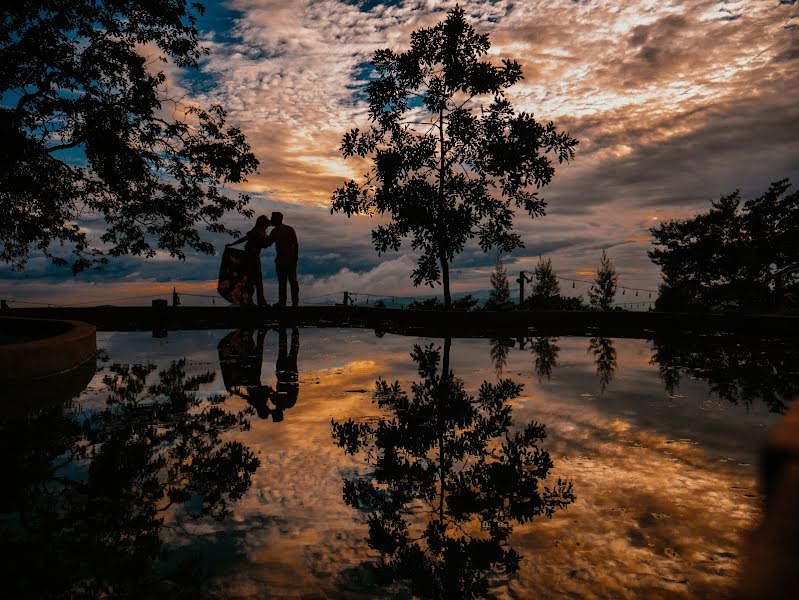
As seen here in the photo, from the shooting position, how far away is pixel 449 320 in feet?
52.9

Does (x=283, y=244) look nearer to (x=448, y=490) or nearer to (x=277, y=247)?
(x=277, y=247)

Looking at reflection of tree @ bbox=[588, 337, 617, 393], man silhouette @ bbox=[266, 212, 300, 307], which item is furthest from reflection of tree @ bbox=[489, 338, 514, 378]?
man silhouette @ bbox=[266, 212, 300, 307]

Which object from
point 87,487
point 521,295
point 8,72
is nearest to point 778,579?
point 87,487

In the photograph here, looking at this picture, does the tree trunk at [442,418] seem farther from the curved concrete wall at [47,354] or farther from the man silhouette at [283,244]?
the man silhouette at [283,244]

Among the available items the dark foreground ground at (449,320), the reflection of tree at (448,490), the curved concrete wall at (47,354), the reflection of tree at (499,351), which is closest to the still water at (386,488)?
the reflection of tree at (448,490)

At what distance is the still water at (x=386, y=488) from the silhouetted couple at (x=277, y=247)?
940 centimetres

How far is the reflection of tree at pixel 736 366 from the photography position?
5.81 meters

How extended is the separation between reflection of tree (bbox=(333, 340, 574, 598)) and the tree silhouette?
3868 cm

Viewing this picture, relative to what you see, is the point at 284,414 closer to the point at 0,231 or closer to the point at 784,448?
the point at 784,448

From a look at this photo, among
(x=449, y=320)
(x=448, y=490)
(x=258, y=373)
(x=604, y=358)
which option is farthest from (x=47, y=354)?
(x=449, y=320)

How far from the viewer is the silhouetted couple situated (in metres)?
15.6

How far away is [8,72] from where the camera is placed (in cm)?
1378

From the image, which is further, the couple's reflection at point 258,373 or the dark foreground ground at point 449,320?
the dark foreground ground at point 449,320

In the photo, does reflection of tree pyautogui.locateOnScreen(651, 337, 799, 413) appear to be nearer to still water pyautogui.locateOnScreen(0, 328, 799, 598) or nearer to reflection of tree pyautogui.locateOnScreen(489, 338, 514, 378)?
still water pyautogui.locateOnScreen(0, 328, 799, 598)
